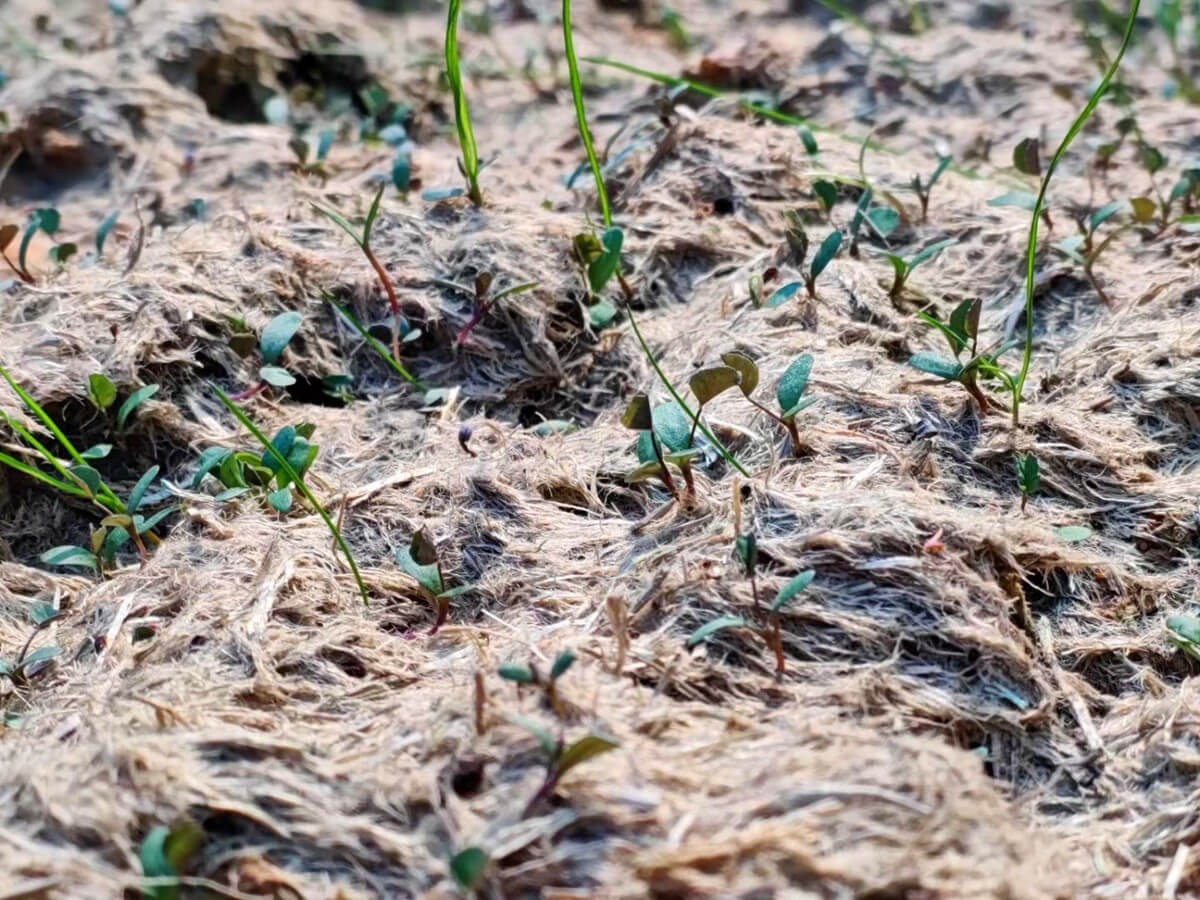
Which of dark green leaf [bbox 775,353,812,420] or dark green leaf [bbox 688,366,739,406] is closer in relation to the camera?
dark green leaf [bbox 688,366,739,406]

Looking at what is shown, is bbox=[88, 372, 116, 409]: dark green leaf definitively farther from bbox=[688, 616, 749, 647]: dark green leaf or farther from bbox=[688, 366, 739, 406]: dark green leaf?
bbox=[688, 616, 749, 647]: dark green leaf

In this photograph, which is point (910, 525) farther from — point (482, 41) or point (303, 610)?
point (482, 41)

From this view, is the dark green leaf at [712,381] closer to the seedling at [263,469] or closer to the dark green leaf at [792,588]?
the dark green leaf at [792,588]

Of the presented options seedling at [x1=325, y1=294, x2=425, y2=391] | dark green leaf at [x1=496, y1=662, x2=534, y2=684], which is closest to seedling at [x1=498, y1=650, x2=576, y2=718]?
dark green leaf at [x1=496, y1=662, x2=534, y2=684]

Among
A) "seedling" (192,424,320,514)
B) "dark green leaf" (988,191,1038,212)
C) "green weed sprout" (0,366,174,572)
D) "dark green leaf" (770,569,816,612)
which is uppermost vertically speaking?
"dark green leaf" (988,191,1038,212)

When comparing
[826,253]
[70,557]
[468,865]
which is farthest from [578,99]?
[468,865]

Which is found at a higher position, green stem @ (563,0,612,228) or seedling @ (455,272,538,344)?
green stem @ (563,0,612,228)

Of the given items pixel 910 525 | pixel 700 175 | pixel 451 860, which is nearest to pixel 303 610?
pixel 451 860
